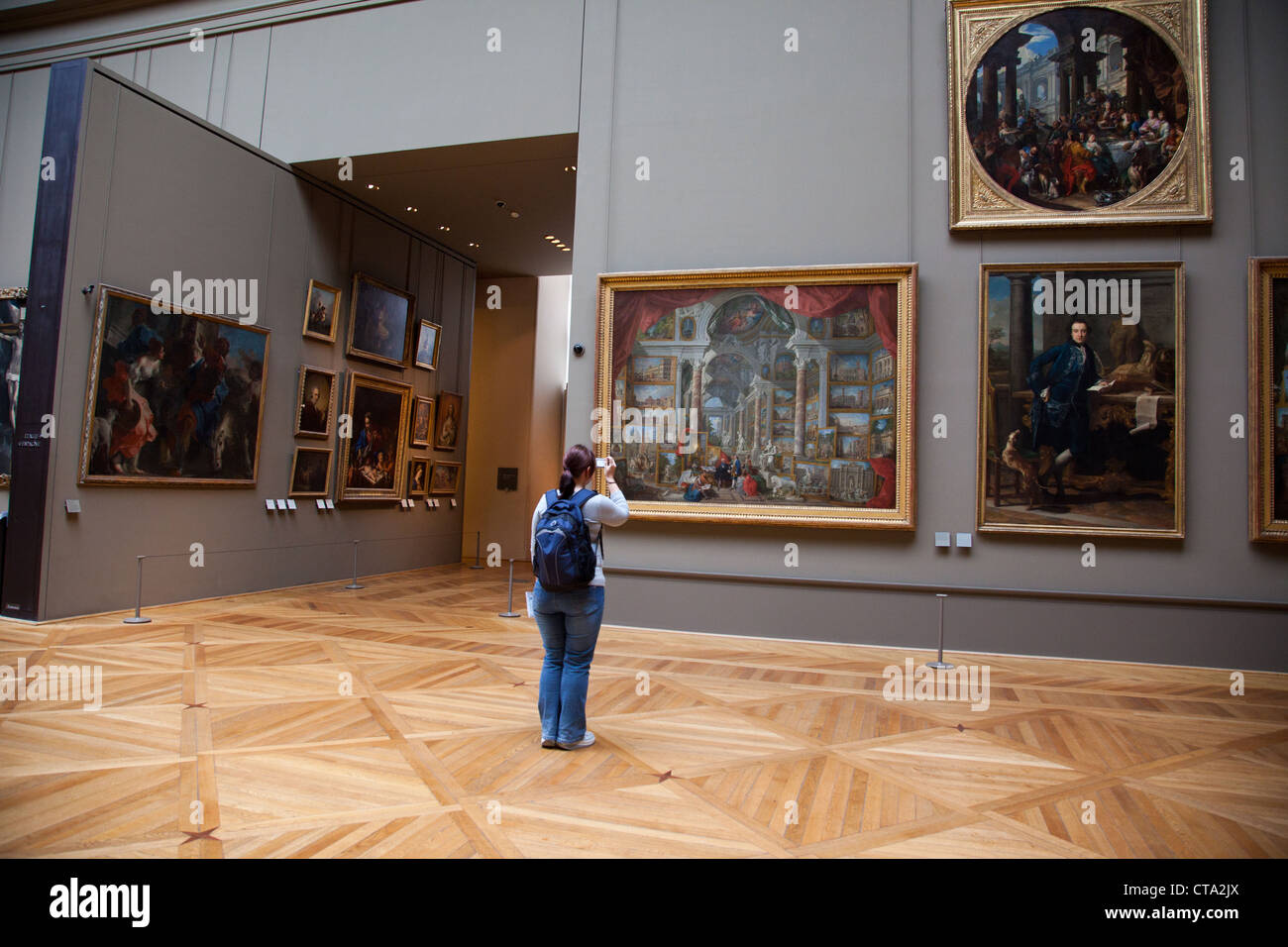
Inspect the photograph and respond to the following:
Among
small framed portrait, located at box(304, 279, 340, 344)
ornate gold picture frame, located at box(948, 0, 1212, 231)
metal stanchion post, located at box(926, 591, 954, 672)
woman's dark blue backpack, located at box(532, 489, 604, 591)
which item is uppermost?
ornate gold picture frame, located at box(948, 0, 1212, 231)

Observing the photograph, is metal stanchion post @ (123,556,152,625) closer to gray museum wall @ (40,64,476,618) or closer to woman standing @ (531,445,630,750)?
gray museum wall @ (40,64,476,618)

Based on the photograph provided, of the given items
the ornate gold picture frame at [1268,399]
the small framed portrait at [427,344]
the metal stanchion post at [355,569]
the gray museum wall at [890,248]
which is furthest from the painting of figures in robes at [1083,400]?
the small framed portrait at [427,344]

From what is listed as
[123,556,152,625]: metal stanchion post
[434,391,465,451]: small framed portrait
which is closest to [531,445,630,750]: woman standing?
[123,556,152,625]: metal stanchion post

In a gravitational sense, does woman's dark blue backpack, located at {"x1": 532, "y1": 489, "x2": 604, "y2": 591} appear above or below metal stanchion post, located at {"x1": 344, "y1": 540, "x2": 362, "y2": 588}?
above

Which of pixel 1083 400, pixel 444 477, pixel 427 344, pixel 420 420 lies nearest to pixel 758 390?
pixel 1083 400

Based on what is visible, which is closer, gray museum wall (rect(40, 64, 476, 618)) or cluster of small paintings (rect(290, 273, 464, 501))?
gray museum wall (rect(40, 64, 476, 618))

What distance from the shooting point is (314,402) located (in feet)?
42.6

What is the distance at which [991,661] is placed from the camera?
8.50m

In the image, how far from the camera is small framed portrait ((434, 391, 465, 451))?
16297 mm

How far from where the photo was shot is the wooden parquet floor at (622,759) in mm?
3693

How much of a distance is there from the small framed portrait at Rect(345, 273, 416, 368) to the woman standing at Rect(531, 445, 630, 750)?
10.2 m

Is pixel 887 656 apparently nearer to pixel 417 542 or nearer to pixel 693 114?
pixel 693 114

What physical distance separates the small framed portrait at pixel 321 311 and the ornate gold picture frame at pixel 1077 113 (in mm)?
9658

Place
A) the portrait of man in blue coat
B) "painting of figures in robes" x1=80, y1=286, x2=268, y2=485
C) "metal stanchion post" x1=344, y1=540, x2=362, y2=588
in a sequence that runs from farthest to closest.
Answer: "metal stanchion post" x1=344, y1=540, x2=362, y2=588, "painting of figures in robes" x1=80, y1=286, x2=268, y2=485, the portrait of man in blue coat
